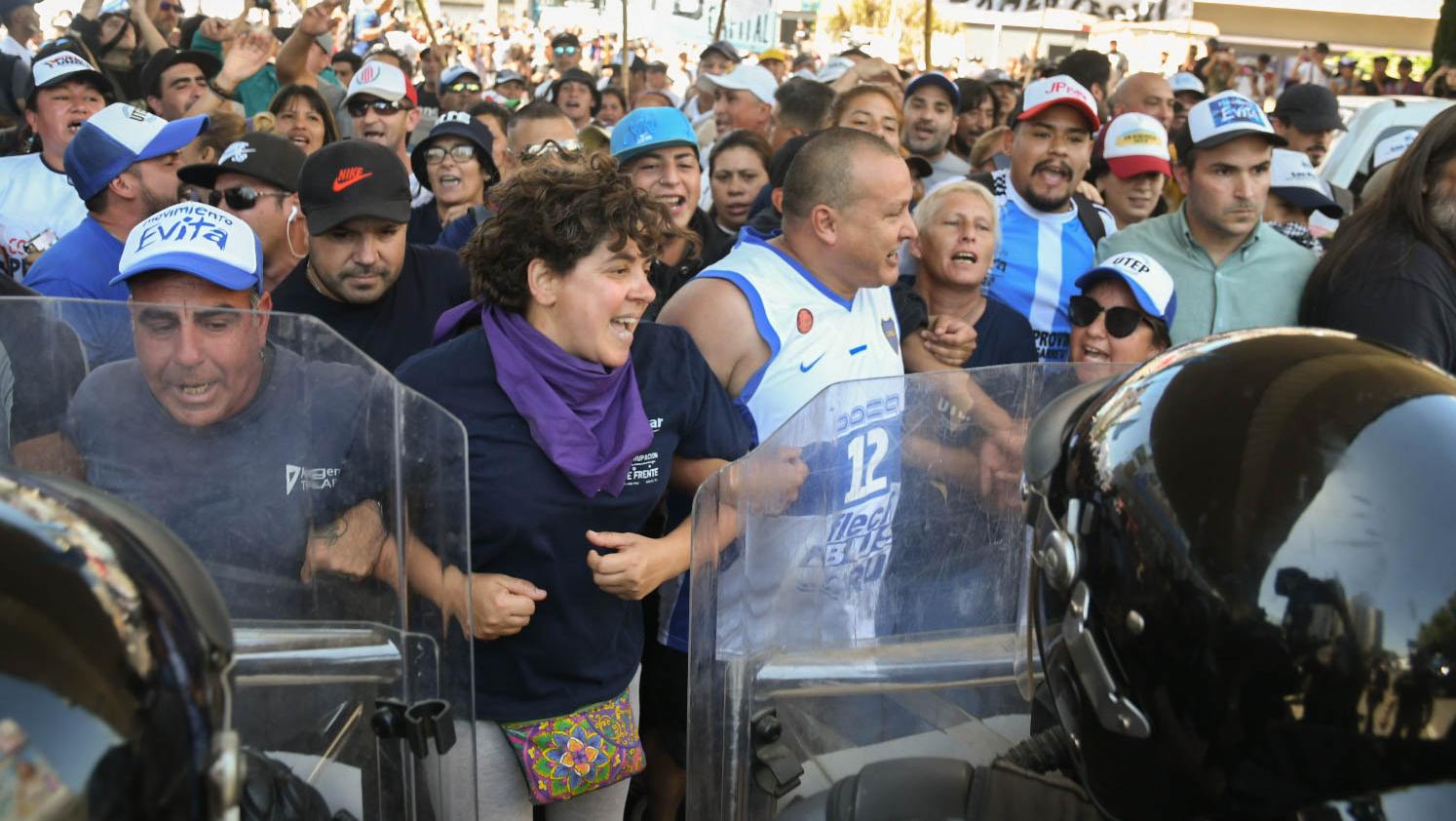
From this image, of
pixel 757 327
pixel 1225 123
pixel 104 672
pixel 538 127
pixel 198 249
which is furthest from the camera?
pixel 538 127

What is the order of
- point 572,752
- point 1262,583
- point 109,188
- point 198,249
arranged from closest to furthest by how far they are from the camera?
point 1262,583
point 198,249
point 572,752
point 109,188

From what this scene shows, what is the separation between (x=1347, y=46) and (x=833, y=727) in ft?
110

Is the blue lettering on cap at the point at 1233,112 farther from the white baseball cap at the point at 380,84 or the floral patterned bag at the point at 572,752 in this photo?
the white baseball cap at the point at 380,84

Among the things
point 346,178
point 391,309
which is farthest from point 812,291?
point 346,178

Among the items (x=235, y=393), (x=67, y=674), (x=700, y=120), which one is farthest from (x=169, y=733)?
(x=700, y=120)

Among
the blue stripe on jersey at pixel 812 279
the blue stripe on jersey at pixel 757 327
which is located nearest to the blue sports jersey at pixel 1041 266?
the blue stripe on jersey at pixel 812 279

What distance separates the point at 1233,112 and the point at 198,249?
3431 millimetres

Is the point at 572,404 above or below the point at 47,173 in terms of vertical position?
below

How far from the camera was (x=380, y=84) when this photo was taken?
665 centimetres

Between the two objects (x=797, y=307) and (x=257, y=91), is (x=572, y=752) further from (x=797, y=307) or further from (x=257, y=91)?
(x=257, y=91)

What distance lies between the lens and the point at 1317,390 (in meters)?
1.24

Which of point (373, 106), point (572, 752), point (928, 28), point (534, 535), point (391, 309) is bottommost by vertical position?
point (572, 752)

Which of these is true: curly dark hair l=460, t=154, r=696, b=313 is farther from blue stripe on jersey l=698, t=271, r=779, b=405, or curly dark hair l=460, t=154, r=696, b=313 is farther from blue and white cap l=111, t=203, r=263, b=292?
blue stripe on jersey l=698, t=271, r=779, b=405

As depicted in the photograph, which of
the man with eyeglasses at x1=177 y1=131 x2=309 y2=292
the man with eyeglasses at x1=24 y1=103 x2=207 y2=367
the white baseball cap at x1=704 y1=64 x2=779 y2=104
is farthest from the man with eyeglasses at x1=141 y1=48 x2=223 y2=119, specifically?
the white baseball cap at x1=704 y1=64 x2=779 y2=104
